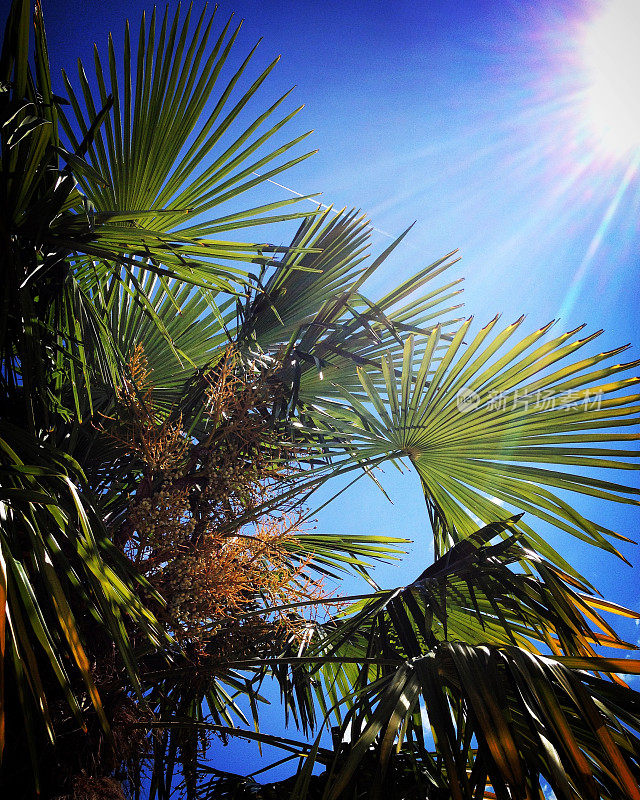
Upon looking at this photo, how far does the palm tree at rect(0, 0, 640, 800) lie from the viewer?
682 millimetres

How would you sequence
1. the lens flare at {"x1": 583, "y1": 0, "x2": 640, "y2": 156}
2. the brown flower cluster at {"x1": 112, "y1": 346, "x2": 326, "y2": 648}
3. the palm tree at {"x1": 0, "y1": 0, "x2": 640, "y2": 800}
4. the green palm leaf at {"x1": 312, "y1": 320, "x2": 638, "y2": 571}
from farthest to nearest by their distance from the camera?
1. the lens flare at {"x1": 583, "y1": 0, "x2": 640, "y2": 156}
2. the green palm leaf at {"x1": 312, "y1": 320, "x2": 638, "y2": 571}
3. the brown flower cluster at {"x1": 112, "y1": 346, "x2": 326, "y2": 648}
4. the palm tree at {"x1": 0, "y1": 0, "x2": 640, "y2": 800}

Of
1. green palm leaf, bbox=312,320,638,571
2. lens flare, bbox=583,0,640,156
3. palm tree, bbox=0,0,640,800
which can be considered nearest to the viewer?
palm tree, bbox=0,0,640,800

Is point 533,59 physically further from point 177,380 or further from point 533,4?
point 177,380

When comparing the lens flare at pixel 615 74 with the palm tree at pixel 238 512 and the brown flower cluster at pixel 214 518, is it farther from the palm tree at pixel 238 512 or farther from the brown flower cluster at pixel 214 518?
the brown flower cluster at pixel 214 518

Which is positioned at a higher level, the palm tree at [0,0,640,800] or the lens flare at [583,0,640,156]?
the lens flare at [583,0,640,156]

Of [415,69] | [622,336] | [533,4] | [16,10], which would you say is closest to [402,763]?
[16,10]

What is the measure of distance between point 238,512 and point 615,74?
299 centimetres

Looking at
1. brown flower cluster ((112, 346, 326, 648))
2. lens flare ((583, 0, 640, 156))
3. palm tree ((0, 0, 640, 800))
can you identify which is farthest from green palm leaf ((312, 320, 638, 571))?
lens flare ((583, 0, 640, 156))

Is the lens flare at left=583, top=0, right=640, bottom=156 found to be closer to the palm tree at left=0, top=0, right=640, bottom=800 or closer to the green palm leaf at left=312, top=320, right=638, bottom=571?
the palm tree at left=0, top=0, right=640, bottom=800

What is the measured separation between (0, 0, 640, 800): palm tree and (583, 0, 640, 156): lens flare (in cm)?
194

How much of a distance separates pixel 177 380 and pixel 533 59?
7.40ft

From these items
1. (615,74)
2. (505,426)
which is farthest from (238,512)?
(615,74)

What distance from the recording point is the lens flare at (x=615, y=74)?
7.85ft

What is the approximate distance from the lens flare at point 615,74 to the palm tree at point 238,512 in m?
1.94
